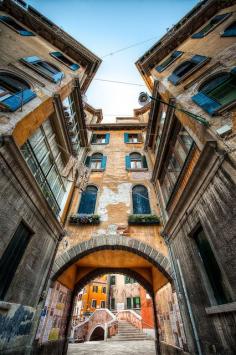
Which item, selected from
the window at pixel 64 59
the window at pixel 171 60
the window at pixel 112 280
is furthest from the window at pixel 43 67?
the window at pixel 112 280

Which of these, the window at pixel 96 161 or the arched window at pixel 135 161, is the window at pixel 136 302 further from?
the window at pixel 96 161

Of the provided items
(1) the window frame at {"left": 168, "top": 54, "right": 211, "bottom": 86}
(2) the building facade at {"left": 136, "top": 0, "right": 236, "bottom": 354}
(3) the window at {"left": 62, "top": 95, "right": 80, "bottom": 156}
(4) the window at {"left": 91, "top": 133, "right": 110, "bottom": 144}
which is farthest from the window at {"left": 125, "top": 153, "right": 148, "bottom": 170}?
(1) the window frame at {"left": 168, "top": 54, "right": 211, "bottom": 86}

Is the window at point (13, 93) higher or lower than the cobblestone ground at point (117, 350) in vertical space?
higher

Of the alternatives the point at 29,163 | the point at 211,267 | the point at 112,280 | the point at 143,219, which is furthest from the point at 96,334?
the point at 29,163

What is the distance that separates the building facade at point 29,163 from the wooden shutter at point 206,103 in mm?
5406

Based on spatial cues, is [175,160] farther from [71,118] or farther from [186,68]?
[71,118]

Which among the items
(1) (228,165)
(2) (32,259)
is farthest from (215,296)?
(2) (32,259)

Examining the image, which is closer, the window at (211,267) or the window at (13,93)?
the window at (211,267)

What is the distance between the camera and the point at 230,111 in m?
4.57

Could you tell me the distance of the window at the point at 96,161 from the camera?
11.8 metres

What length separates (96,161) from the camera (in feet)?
40.9

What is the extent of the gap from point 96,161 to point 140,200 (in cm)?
467

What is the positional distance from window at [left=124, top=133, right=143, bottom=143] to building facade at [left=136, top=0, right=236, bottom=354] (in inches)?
187

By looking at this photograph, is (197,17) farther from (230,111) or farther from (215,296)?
(215,296)
